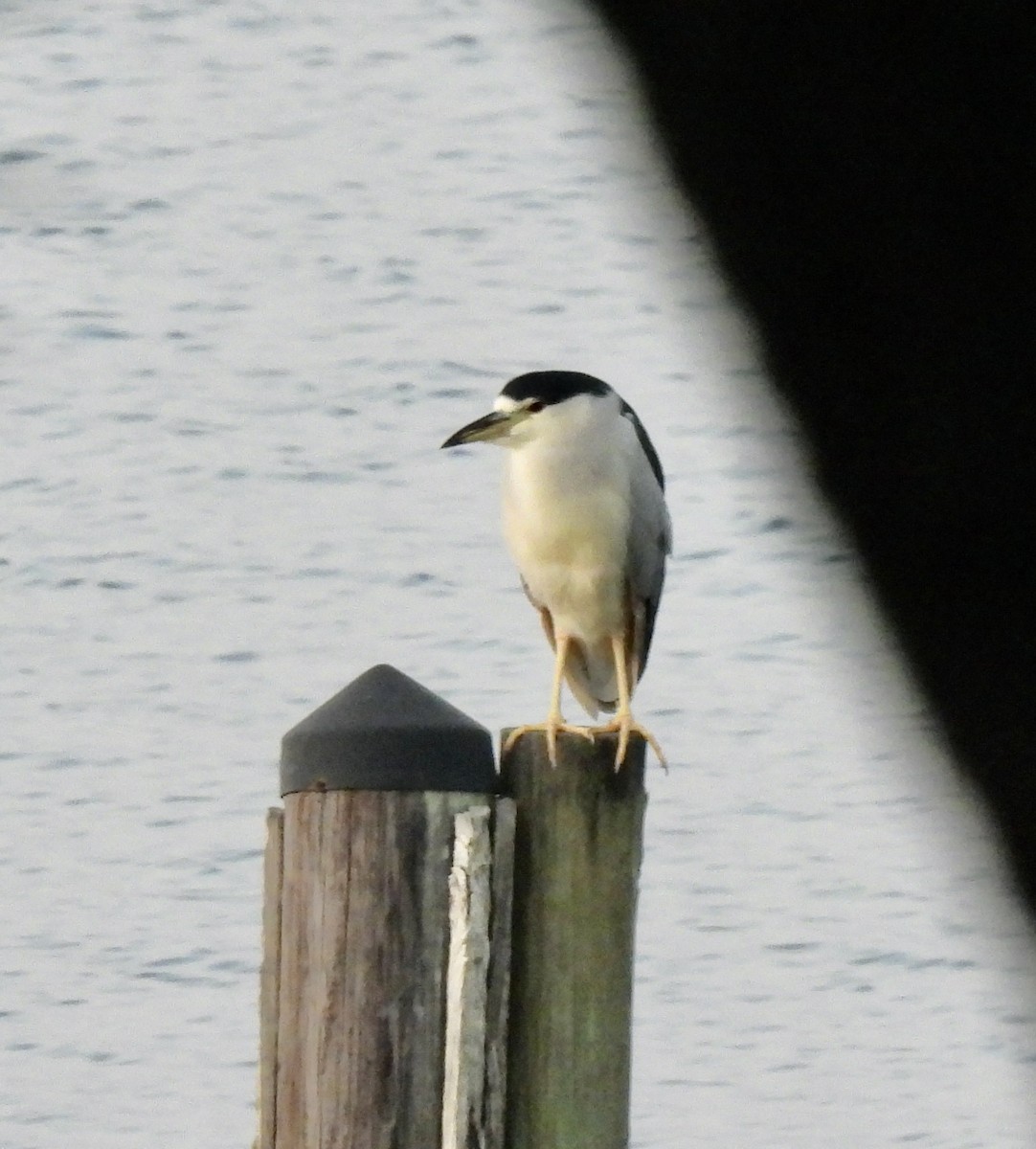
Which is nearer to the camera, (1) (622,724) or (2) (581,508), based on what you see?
(1) (622,724)

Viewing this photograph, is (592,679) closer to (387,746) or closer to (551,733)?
(551,733)

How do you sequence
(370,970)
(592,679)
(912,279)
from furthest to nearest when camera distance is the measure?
(592,679)
(370,970)
(912,279)

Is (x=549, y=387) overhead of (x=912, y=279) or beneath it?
beneath

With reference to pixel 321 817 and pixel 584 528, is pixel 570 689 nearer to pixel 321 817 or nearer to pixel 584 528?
pixel 584 528

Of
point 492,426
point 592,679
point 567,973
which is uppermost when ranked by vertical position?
point 567,973

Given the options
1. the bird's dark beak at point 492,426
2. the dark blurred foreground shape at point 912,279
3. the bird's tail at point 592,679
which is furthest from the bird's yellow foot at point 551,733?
the bird's tail at point 592,679

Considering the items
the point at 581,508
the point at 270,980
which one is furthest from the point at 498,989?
the point at 581,508

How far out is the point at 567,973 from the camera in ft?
4.89

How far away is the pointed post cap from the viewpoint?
Answer: 1.40m

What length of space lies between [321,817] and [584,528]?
117 cm

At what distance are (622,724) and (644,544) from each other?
32.8 inches

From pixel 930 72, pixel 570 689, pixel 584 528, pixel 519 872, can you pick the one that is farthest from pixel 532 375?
pixel 930 72

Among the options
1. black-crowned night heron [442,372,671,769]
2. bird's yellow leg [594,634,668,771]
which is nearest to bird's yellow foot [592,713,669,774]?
bird's yellow leg [594,634,668,771]

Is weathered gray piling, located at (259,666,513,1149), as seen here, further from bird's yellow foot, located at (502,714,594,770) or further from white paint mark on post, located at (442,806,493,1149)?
bird's yellow foot, located at (502,714,594,770)
